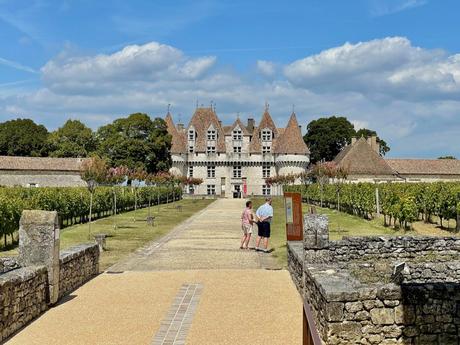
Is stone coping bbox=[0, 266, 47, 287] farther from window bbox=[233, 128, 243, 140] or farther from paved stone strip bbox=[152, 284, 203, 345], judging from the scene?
window bbox=[233, 128, 243, 140]

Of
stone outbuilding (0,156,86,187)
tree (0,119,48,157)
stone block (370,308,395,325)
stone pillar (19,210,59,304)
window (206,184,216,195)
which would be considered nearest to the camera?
stone block (370,308,395,325)

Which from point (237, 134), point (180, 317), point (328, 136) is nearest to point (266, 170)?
point (237, 134)

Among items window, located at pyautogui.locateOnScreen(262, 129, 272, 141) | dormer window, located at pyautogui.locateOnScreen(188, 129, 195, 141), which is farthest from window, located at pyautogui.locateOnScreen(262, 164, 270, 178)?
dormer window, located at pyautogui.locateOnScreen(188, 129, 195, 141)

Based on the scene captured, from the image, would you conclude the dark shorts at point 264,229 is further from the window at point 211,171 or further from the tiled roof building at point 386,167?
the window at point 211,171

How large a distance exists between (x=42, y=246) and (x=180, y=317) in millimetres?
2738

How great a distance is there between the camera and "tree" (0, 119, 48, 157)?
260 feet

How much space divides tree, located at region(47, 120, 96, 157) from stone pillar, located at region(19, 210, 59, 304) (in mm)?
72583

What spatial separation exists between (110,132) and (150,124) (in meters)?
4.90

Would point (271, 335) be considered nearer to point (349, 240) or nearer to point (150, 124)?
point (349, 240)

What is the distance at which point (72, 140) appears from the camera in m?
81.9

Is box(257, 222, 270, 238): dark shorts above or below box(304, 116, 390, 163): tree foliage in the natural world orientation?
below

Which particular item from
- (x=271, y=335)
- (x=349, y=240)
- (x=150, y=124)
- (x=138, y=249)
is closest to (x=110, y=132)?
(x=150, y=124)

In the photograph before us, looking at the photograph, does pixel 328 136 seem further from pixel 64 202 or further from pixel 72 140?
pixel 64 202

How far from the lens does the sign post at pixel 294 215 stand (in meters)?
8.67
